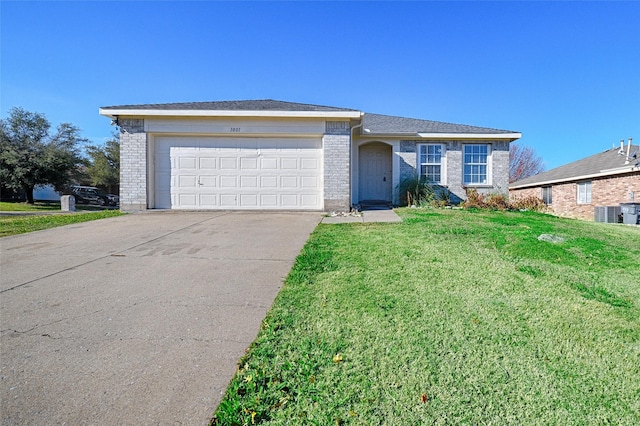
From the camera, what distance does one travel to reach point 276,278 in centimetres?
409

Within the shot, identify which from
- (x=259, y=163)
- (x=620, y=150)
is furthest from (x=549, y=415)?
(x=620, y=150)

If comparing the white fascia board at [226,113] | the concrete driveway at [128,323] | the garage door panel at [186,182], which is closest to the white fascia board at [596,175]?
the white fascia board at [226,113]

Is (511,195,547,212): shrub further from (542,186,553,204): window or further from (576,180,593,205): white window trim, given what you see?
(542,186,553,204): window

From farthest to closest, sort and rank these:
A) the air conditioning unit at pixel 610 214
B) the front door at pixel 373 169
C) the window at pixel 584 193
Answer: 1. the window at pixel 584 193
2. the air conditioning unit at pixel 610 214
3. the front door at pixel 373 169

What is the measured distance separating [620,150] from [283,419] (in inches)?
953

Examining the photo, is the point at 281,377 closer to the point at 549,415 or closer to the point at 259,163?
the point at 549,415

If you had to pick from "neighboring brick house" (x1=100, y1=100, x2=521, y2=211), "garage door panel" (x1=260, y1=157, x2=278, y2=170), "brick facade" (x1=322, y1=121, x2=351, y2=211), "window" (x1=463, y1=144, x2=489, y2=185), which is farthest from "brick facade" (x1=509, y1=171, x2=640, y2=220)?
"garage door panel" (x1=260, y1=157, x2=278, y2=170)

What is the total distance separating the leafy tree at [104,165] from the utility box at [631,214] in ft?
128

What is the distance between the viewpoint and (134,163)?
10.5m

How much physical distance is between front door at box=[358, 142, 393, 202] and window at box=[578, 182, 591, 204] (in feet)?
44.1

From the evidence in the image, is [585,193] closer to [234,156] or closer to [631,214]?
[631,214]

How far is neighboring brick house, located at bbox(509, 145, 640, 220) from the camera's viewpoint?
1600 cm

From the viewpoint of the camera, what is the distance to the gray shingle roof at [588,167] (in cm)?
1748

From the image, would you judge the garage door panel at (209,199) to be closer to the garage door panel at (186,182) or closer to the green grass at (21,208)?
the garage door panel at (186,182)
